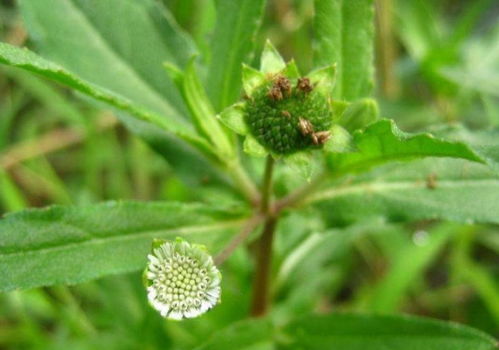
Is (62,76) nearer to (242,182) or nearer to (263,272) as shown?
(242,182)

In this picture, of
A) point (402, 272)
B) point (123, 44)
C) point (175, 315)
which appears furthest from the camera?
point (402, 272)

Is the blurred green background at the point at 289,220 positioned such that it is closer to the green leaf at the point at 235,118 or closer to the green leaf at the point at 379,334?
the green leaf at the point at 379,334

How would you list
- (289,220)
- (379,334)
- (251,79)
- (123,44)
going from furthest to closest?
(289,220) → (123,44) → (379,334) → (251,79)

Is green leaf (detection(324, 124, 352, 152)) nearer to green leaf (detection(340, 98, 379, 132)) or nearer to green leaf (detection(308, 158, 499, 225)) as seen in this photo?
green leaf (detection(340, 98, 379, 132))

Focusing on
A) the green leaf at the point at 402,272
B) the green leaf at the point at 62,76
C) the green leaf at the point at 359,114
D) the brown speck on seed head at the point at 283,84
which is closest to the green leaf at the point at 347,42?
the green leaf at the point at 359,114

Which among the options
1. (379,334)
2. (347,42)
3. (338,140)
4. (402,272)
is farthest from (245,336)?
(402,272)

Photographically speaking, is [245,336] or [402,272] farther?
[402,272]
